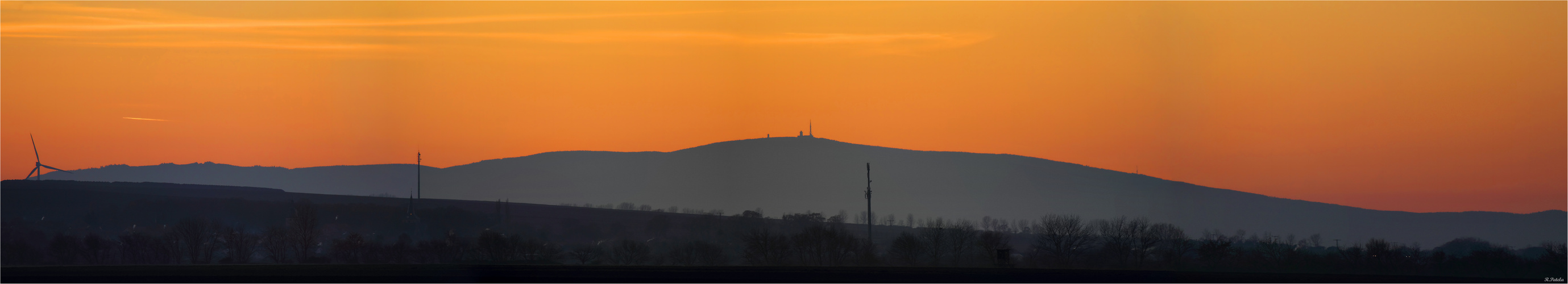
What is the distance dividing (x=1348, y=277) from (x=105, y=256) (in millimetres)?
121065

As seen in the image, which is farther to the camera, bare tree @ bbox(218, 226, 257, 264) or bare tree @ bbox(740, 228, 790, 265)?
bare tree @ bbox(218, 226, 257, 264)

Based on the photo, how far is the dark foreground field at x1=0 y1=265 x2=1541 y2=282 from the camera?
201ft

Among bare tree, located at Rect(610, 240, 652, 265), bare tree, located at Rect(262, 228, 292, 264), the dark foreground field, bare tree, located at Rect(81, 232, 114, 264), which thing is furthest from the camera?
bare tree, located at Rect(262, 228, 292, 264)

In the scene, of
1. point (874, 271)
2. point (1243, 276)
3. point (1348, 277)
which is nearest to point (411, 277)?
point (874, 271)

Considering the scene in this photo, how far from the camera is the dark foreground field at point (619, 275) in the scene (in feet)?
201

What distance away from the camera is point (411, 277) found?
61750mm

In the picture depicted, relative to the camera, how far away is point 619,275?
63.5 m

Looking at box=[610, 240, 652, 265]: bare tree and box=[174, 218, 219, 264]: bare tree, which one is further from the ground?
box=[174, 218, 219, 264]: bare tree

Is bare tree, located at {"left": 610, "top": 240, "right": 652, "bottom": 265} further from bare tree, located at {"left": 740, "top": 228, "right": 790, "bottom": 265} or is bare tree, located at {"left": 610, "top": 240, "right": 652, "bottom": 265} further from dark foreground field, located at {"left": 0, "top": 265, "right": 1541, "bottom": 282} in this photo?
dark foreground field, located at {"left": 0, "top": 265, "right": 1541, "bottom": 282}

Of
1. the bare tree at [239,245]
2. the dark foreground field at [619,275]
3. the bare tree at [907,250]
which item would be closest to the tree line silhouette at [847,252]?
the bare tree at [907,250]

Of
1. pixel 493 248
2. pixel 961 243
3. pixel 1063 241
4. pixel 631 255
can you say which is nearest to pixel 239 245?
pixel 493 248

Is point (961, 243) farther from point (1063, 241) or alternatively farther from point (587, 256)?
point (587, 256)

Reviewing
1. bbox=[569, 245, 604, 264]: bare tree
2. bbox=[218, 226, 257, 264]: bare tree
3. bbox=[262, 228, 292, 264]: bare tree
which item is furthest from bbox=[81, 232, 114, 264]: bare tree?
bbox=[569, 245, 604, 264]: bare tree

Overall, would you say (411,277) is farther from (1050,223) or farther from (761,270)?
(1050,223)
